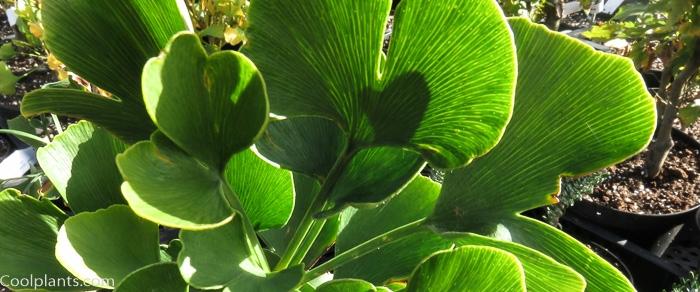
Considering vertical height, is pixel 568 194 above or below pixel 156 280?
below

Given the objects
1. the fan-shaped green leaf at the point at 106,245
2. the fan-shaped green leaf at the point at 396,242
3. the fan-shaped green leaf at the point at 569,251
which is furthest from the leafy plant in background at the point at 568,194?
the fan-shaped green leaf at the point at 106,245

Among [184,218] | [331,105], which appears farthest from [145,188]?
[331,105]

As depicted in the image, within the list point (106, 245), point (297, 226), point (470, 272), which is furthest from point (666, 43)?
point (106, 245)

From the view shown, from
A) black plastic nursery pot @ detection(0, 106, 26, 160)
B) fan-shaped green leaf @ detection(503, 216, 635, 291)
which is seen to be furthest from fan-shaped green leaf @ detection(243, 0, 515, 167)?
black plastic nursery pot @ detection(0, 106, 26, 160)

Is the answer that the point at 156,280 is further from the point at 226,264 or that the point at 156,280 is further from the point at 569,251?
the point at 569,251

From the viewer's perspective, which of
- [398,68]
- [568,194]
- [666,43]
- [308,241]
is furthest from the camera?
[666,43]

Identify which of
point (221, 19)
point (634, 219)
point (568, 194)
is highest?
point (221, 19)

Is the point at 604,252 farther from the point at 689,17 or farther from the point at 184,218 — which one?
the point at 184,218

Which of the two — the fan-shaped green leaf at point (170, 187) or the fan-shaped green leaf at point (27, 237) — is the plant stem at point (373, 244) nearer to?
the fan-shaped green leaf at point (170, 187)
